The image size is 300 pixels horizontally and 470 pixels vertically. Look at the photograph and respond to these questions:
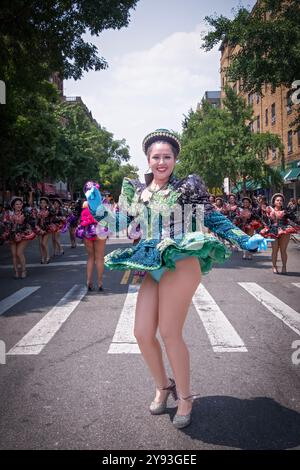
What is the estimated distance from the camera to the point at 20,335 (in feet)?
18.7

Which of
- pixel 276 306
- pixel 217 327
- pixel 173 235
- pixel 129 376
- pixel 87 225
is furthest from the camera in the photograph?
pixel 87 225

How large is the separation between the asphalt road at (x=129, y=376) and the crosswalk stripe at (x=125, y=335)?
0.02m

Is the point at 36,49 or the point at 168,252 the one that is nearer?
the point at 168,252

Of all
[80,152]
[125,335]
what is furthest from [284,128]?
[125,335]

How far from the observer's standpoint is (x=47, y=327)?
19.9 ft

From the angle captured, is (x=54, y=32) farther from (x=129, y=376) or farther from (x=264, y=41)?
(x=129, y=376)

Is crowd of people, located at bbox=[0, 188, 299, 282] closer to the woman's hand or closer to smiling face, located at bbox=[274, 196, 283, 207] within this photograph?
smiling face, located at bbox=[274, 196, 283, 207]

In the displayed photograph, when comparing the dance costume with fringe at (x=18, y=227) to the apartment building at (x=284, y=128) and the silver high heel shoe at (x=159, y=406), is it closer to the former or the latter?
A: the silver high heel shoe at (x=159, y=406)

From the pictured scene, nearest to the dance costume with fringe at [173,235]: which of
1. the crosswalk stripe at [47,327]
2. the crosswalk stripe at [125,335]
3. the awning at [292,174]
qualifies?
the crosswalk stripe at [125,335]

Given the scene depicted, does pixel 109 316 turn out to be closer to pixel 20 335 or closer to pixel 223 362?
pixel 20 335

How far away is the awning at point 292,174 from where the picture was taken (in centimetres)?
3009

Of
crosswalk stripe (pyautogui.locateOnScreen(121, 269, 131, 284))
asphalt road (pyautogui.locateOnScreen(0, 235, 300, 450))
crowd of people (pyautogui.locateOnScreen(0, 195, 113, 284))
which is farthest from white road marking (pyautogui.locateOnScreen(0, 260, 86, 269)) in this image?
asphalt road (pyautogui.locateOnScreen(0, 235, 300, 450))

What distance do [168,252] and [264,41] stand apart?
50.2ft
